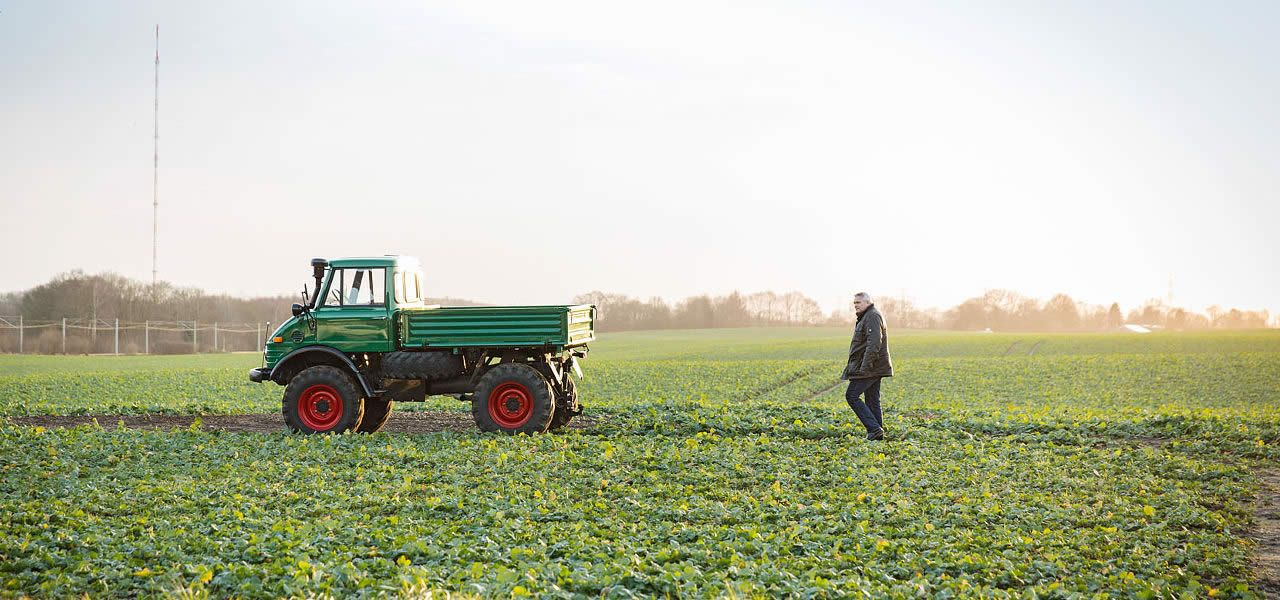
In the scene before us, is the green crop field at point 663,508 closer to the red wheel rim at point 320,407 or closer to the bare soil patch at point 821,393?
the red wheel rim at point 320,407

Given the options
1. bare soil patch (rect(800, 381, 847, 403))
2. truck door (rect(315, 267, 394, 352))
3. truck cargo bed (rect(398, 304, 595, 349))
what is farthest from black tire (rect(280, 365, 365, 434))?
bare soil patch (rect(800, 381, 847, 403))

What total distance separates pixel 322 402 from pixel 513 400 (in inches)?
129

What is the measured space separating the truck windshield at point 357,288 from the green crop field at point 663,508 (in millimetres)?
2334

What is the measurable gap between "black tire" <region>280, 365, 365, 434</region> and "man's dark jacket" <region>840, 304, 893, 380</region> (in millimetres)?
8119

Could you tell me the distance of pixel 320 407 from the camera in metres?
14.8

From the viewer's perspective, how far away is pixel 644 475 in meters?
11.2

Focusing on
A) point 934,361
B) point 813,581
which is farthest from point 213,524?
point 934,361

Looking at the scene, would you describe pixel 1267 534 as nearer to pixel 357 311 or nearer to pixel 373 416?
pixel 357 311

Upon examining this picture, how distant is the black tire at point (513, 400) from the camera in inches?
561

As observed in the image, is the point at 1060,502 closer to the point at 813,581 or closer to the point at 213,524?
the point at 813,581

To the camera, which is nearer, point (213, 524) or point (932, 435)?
point (213, 524)

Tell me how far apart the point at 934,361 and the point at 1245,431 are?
66.6ft

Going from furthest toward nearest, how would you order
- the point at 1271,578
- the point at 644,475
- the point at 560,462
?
the point at 560,462 → the point at 644,475 → the point at 1271,578

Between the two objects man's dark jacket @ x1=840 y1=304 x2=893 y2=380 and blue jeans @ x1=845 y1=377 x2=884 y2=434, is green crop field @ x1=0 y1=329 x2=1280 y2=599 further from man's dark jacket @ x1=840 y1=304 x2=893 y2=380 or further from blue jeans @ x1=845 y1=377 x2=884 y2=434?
man's dark jacket @ x1=840 y1=304 x2=893 y2=380
